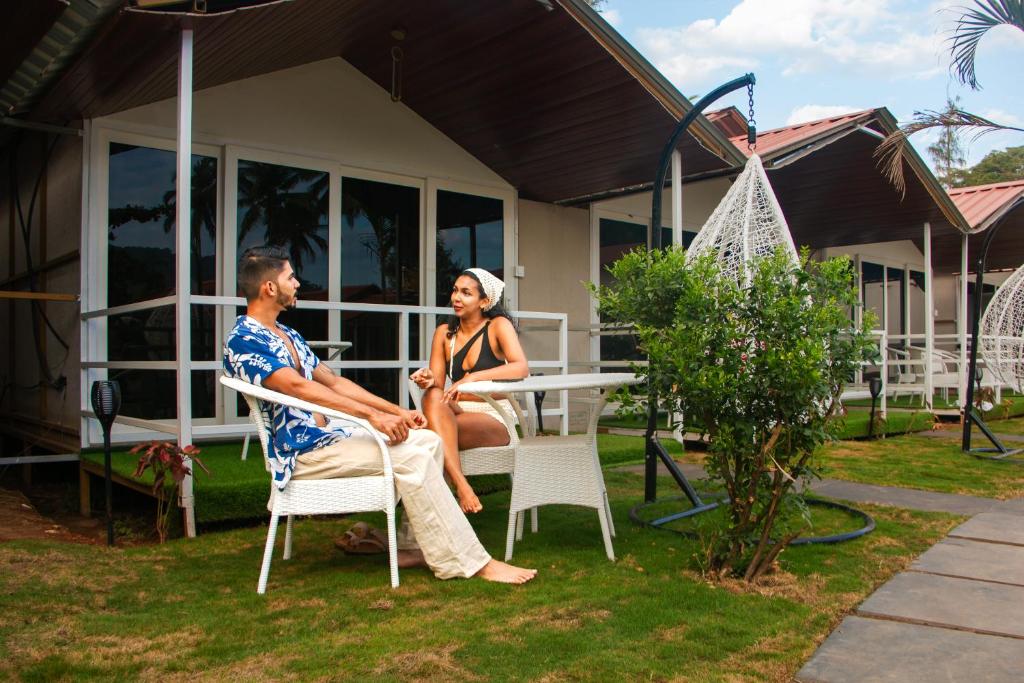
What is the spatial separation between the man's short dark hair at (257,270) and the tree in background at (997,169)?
39.6 meters

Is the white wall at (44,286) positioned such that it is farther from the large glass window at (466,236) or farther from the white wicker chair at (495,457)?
the white wicker chair at (495,457)

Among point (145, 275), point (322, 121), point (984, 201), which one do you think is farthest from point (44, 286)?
point (984, 201)

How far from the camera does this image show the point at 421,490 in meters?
2.96

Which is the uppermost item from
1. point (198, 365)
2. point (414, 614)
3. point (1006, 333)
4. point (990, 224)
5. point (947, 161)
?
point (947, 161)

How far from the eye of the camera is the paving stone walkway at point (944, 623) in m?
2.18

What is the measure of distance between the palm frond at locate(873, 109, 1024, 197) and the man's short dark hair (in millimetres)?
5944

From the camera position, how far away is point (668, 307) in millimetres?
3141

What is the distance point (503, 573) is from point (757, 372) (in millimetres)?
1169

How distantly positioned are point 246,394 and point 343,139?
385 centimetres

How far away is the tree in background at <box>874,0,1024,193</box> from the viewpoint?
617 centimetres

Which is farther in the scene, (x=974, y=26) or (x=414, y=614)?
(x=974, y=26)

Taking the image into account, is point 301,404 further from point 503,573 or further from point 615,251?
point 615,251

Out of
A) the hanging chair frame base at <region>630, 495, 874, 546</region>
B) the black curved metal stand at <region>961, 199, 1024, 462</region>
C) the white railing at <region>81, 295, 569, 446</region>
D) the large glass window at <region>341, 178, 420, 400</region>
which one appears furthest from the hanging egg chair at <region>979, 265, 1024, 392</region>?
the large glass window at <region>341, 178, 420, 400</region>

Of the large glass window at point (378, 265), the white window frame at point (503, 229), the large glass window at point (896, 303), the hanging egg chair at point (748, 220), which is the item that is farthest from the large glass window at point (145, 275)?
the large glass window at point (896, 303)
